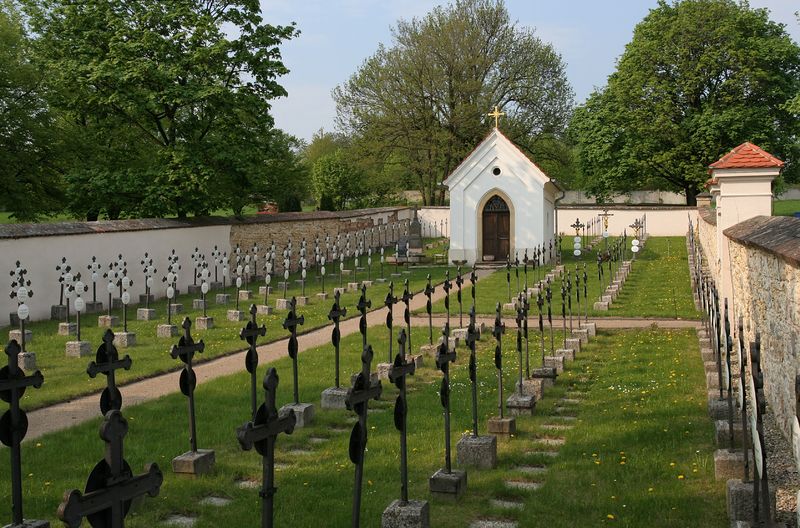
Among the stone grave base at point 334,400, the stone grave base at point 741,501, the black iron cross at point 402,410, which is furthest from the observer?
the stone grave base at point 334,400

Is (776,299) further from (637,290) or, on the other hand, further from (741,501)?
(637,290)

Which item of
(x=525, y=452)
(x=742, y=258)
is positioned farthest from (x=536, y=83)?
(x=525, y=452)

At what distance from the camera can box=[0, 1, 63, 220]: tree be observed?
26359 millimetres

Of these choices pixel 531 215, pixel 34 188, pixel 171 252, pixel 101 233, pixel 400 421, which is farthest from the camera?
pixel 531 215

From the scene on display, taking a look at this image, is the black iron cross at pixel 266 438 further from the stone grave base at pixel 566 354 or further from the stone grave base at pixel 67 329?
the stone grave base at pixel 67 329

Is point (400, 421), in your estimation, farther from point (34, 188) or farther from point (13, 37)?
Result: point (13, 37)

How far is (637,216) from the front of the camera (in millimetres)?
46344

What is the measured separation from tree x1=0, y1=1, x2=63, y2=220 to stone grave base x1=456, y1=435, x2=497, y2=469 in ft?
73.2

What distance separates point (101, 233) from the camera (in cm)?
2181

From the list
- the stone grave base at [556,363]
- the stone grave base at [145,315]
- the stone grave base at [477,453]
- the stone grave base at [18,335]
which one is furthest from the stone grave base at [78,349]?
the stone grave base at [477,453]

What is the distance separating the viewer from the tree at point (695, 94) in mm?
39188

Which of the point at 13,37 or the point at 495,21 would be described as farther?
the point at 495,21

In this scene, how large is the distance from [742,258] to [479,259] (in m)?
21.7

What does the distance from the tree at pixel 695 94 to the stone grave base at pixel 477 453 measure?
3489 cm
